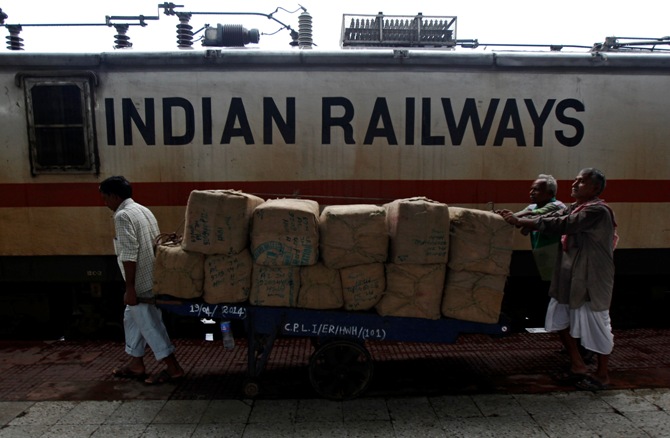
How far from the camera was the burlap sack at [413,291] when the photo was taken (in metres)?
3.84

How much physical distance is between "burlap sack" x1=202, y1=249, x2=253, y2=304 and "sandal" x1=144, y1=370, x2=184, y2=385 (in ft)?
3.66

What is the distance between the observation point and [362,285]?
3.86 m

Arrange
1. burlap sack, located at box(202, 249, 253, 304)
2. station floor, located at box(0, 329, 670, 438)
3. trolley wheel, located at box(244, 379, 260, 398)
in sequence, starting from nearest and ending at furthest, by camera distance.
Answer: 1. station floor, located at box(0, 329, 670, 438)
2. burlap sack, located at box(202, 249, 253, 304)
3. trolley wheel, located at box(244, 379, 260, 398)

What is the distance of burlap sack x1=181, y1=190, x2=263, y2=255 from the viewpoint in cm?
379

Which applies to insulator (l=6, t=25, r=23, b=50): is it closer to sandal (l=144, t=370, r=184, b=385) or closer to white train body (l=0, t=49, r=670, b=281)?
white train body (l=0, t=49, r=670, b=281)

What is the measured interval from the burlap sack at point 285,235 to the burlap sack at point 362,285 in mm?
311

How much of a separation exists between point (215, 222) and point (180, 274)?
1.69ft

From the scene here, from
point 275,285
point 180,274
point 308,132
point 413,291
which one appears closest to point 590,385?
point 413,291

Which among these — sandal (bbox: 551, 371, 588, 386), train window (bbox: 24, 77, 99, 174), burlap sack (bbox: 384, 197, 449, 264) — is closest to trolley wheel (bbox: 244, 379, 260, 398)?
burlap sack (bbox: 384, 197, 449, 264)

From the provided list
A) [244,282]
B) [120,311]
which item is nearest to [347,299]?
[244,282]

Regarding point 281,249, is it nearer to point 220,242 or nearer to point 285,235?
point 285,235

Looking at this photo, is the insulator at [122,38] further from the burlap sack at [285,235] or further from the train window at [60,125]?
the burlap sack at [285,235]

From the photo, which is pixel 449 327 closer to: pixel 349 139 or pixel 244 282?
pixel 244 282

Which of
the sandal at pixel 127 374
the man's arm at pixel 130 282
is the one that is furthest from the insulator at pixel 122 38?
the sandal at pixel 127 374
